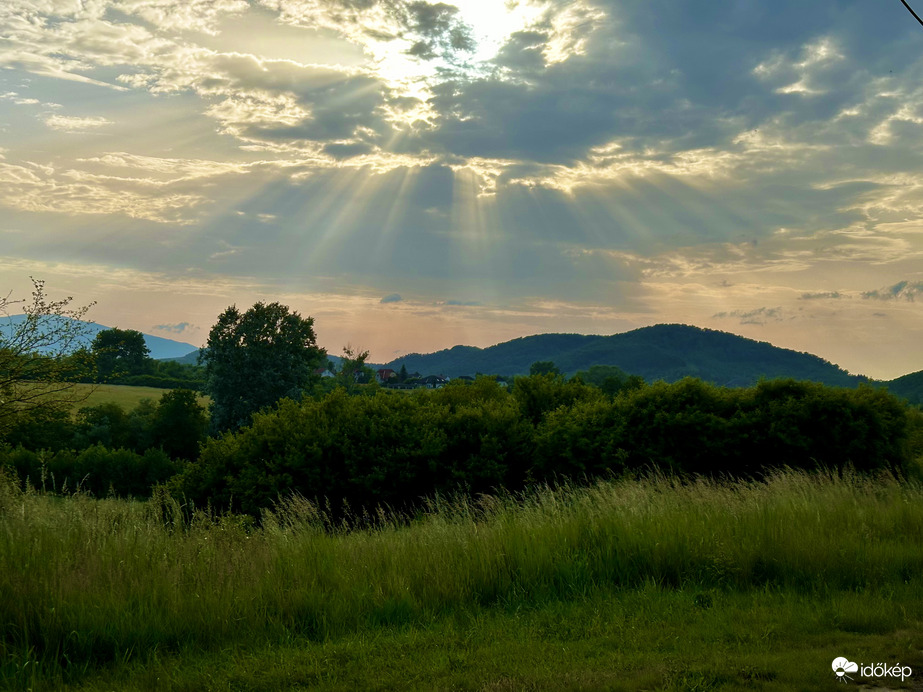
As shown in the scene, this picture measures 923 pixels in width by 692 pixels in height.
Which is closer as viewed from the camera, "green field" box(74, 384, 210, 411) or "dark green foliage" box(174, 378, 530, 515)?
"dark green foliage" box(174, 378, 530, 515)

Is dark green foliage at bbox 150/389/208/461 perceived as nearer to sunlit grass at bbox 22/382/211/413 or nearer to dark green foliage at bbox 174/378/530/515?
sunlit grass at bbox 22/382/211/413

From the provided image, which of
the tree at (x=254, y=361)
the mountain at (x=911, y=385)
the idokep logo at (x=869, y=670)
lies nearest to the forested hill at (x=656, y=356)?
the mountain at (x=911, y=385)

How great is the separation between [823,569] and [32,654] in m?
8.22

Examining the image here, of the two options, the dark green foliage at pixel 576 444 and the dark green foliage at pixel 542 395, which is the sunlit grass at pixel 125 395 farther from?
the dark green foliage at pixel 576 444

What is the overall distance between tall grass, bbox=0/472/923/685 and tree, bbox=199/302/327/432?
46.6m

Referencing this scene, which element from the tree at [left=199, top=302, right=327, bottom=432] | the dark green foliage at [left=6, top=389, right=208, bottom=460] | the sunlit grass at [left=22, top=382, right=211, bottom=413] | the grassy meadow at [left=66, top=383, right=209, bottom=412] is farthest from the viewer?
the grassy meadow at [left=66, top=383, right=209, bottom=412]

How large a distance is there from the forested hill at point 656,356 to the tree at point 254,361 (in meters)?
62.5

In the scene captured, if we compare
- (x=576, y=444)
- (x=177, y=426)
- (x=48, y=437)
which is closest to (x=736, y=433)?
(x=576, y=444)

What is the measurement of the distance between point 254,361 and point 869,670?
54.2 metres

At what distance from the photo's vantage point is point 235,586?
22.9 feet

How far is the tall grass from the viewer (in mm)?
6316

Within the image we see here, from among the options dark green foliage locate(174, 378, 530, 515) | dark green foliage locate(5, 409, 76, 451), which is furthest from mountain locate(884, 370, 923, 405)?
dark green foliage locate(5, 409, 76, 451)

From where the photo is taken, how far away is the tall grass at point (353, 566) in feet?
20.7

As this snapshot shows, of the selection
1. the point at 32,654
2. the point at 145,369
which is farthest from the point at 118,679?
the point at 145,369
